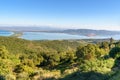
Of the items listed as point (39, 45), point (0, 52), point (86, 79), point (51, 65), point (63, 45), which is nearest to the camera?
point (86, 79)

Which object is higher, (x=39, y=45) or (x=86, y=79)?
(x=86, y=79)

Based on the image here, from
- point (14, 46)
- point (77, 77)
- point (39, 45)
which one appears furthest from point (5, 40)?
point (77, 77)

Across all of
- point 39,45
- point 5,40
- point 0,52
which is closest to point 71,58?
point 0,52

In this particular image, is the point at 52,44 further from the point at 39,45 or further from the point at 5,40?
the point at 5,40

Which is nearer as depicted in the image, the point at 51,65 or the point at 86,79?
the point at 86,79

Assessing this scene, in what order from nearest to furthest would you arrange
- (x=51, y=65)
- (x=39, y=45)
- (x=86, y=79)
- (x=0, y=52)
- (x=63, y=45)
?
(x=86, y=79) < (x=0, y=52) < (x=51, y=65) < (x=39, y=45) < (x=63, y=45)

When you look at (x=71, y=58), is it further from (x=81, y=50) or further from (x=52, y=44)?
(x=52, y=44)
